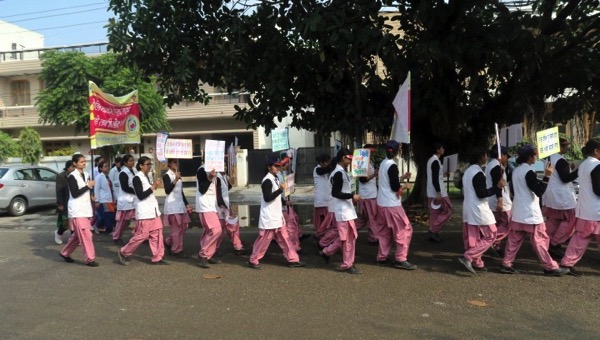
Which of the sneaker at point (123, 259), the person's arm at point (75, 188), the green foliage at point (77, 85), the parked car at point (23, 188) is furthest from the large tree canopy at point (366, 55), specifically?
the green foliage at point (77, 85)

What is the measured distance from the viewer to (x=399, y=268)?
6695 mm

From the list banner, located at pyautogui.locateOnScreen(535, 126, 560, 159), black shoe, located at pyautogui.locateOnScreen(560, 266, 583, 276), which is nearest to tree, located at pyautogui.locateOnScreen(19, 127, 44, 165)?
banner, located at pyautogui.locateOnScreen(535, 126, 560, 159)

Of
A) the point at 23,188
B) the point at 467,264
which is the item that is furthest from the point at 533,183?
the point at 23,188

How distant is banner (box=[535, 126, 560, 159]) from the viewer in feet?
21.4

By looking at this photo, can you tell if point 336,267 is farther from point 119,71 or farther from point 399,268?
point 119,71

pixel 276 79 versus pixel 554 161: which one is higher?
pixel 276 79

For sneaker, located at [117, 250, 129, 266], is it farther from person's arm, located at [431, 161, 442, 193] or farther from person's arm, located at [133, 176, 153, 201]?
person's arm, located at [431, 161, 442, 193]

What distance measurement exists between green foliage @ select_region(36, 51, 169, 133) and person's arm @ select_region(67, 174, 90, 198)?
11245 millimetres

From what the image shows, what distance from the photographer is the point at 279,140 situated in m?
9.29

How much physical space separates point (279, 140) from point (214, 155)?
97.2 inches

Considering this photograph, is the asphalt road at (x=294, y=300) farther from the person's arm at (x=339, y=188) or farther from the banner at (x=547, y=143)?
the banner at (x=547, y=143)

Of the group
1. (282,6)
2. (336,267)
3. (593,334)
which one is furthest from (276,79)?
(593,334)

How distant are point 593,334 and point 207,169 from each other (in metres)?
4.85

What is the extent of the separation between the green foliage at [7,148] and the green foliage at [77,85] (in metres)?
3.82
